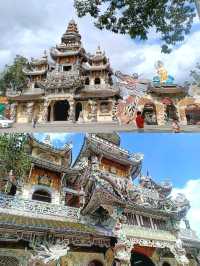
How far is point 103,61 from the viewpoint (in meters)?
33.3

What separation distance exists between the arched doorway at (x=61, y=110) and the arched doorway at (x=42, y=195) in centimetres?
1587

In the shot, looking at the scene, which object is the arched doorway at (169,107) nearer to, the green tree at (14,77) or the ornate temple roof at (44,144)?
the ornate temple roof at (44,144)

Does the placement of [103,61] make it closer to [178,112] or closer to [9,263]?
[178,112]

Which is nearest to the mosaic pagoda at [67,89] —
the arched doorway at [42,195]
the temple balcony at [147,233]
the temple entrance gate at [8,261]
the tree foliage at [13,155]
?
the arched doorway at [42,195]

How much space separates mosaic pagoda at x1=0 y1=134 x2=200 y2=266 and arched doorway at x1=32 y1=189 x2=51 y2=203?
0.06 metres

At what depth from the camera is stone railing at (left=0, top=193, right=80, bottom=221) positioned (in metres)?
12.6

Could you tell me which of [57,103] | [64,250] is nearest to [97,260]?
[64,250]

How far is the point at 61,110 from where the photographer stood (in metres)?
33.2

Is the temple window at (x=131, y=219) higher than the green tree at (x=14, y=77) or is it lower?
lower

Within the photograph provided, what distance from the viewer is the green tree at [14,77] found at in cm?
3369

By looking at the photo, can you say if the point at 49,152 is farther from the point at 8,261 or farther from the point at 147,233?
the point at 8,261

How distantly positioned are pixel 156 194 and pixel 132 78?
8.83 meters

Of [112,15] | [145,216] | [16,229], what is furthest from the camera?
[145,216]

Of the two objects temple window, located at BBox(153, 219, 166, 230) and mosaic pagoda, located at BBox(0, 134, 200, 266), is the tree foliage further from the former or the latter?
temple window, located at BBox(153, 219, 166, 230)
